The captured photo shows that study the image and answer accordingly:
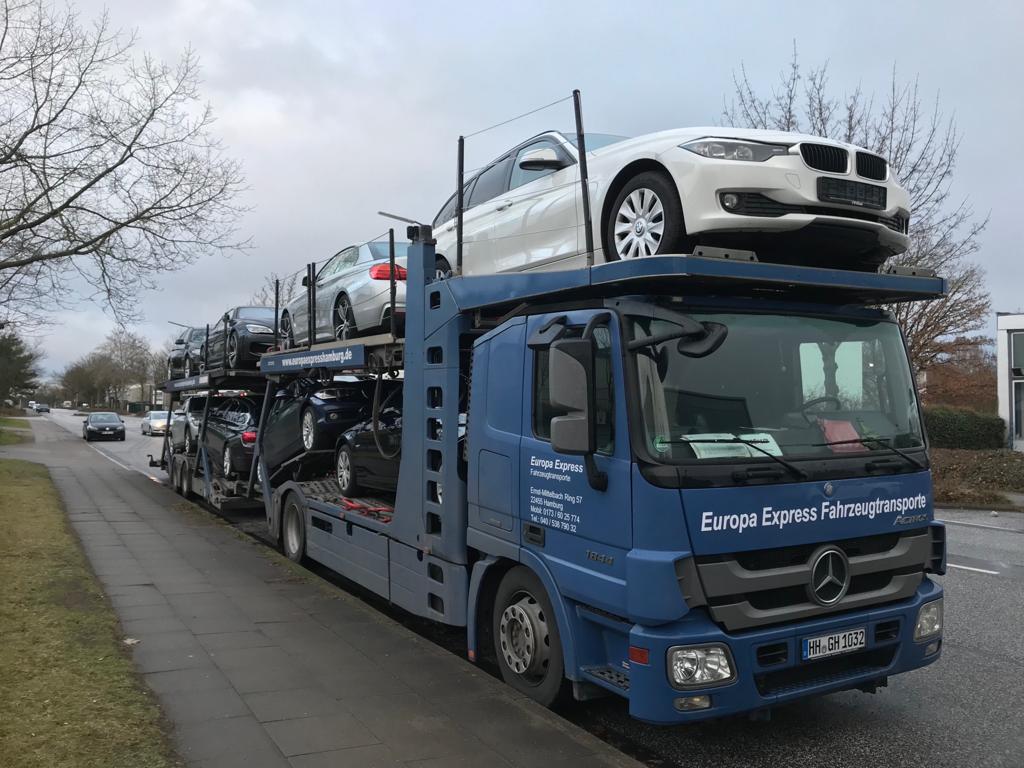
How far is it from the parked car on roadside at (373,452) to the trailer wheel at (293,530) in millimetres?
789

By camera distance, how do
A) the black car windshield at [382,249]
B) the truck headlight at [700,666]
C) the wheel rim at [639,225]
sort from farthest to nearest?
the black car windshield at [382,249]
the wheel rim at [639,225]
the truck headlight at [700,666]

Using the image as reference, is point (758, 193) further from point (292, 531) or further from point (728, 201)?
point (292, 531)

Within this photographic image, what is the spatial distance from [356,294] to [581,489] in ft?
16.4

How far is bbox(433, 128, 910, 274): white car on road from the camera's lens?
449 centimetres

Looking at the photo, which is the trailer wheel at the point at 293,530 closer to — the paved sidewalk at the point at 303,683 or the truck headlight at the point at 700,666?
the paved sidewalk at the point at 303,683

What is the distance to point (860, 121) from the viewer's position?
62.6 feet

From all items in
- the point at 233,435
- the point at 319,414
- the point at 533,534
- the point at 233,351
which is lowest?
the point at 533,534

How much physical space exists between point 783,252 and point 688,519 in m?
1.85

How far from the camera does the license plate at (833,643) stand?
12.8 feet

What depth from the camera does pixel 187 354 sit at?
16344 mm

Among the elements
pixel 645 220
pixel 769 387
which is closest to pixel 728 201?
pixel 645 220

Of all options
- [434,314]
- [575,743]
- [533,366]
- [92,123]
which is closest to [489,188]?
[434,314]

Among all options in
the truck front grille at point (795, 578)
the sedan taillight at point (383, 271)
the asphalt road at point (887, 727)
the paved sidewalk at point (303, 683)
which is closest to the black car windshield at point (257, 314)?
the paved sidewalk at point (303, 683)

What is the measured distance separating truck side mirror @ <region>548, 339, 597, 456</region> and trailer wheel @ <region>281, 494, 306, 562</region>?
18.0 ft
